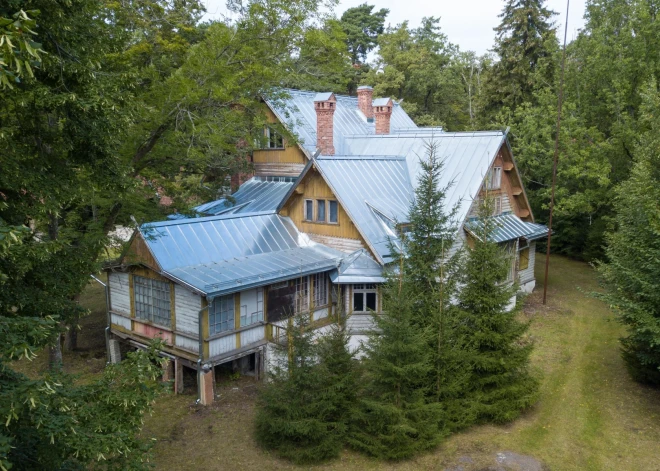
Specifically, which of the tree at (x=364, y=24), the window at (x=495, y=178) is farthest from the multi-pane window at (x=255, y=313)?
the tree at (x=364, y=24)

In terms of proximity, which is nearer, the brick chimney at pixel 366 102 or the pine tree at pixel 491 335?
the pine tree at pixel 491 335

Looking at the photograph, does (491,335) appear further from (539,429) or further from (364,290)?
(364,290)

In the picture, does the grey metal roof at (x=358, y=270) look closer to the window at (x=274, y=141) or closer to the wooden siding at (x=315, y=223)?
the wooden siding at (x=315, y=223)

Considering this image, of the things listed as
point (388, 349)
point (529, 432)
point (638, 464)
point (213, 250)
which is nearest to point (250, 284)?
point (213, 250)

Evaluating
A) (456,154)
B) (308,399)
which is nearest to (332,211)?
(456,154)

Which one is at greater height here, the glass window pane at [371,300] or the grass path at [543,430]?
the glass window pane at [371,300]
